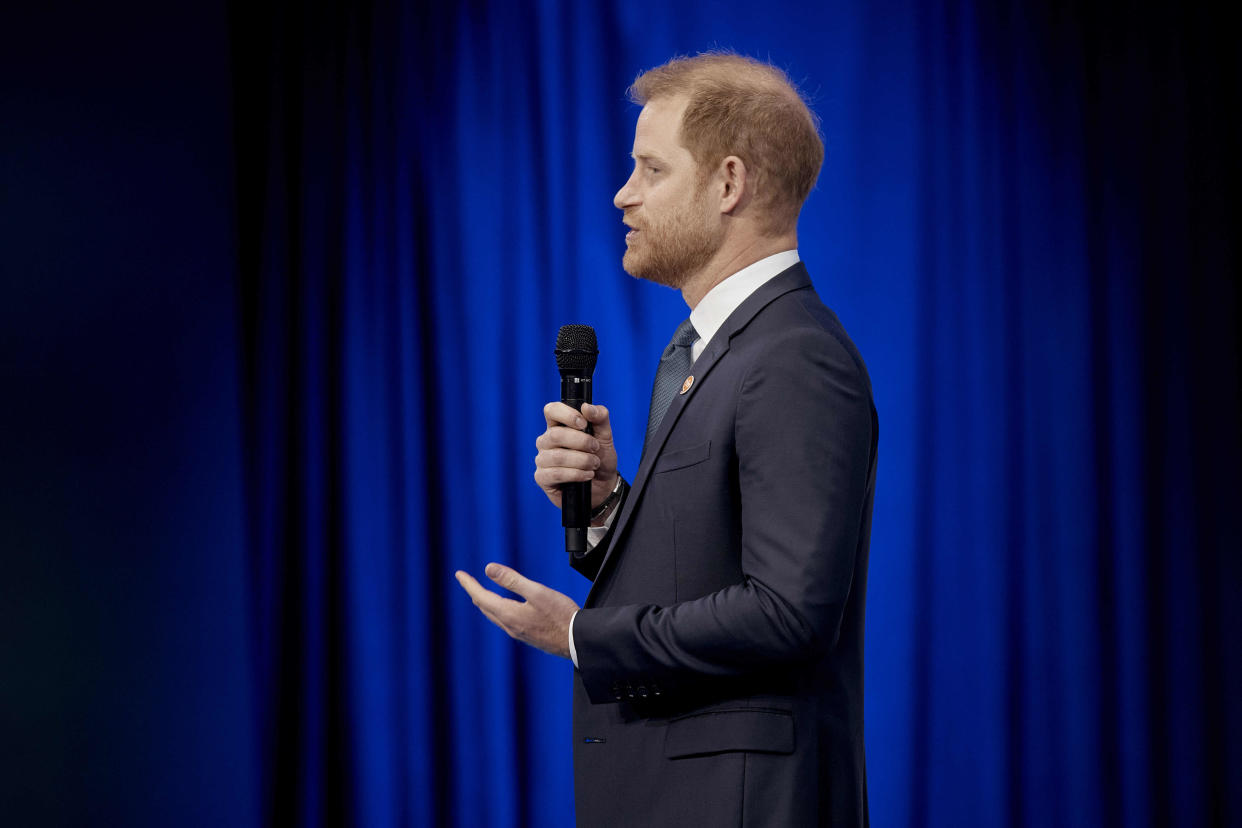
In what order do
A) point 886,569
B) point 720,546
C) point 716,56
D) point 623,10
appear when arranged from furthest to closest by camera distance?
point 623,10 → point 886,569 → point 716,56 → point 720,546

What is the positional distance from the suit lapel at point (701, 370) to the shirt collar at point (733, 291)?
22 mm

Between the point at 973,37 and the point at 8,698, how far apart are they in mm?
2785

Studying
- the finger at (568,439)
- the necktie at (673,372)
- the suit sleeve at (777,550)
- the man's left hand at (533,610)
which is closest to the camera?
the suit sleeve at (777,550)

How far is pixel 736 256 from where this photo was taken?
139 cm

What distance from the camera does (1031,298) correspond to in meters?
2.77

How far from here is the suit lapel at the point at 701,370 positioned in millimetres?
1278

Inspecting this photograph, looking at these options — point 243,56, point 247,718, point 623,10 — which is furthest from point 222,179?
point 247,718

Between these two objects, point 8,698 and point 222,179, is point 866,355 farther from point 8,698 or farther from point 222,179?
point 8,698

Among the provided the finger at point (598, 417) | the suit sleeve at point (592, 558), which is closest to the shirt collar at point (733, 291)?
the finger at point (598, 417)

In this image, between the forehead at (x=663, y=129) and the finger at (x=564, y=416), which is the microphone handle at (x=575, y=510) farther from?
the forehead at (x=663, y=129)

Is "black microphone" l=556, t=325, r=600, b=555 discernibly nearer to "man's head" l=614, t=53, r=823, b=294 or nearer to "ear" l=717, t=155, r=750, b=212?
"man's head" l=614, t=53, r=823, b=294

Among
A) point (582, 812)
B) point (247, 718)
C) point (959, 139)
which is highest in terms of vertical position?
point (959, 139)

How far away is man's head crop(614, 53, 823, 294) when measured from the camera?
1387 millimetres

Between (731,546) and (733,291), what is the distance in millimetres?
354
